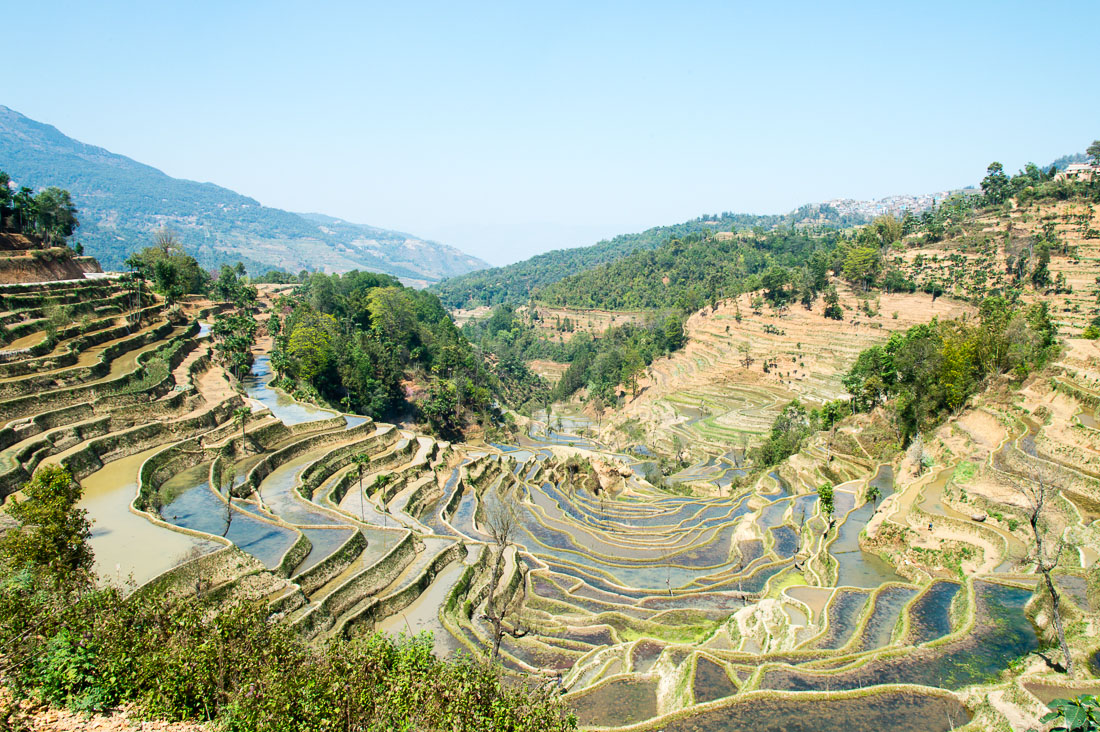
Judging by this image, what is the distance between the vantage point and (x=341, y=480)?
111 ft

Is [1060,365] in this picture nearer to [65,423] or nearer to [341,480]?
[341,480]

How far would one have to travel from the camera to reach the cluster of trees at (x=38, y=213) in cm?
5031

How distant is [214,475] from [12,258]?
103 ft

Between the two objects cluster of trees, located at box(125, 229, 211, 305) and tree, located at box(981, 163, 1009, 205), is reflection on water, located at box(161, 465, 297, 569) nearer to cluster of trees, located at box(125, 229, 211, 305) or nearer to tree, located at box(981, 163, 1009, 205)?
cluster of trees, located at box(125, 229, 211, 305)

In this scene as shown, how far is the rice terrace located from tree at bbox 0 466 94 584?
0.29ft

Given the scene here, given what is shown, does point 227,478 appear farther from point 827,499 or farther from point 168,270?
point 168,270

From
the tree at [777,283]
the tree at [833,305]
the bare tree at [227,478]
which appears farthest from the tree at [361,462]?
the tree at [777,283]

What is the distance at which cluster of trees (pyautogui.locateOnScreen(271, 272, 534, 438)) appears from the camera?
5394cm

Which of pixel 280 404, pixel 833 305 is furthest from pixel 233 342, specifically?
pixel 833 305

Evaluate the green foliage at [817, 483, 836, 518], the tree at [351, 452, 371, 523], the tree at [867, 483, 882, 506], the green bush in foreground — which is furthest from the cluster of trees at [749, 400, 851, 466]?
the green bush in foreground

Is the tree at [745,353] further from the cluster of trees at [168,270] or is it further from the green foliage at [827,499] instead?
the cluster of trees at [168,270]

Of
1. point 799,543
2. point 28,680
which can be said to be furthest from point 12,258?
point 799,543

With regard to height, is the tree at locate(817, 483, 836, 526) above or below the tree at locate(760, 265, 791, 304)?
below

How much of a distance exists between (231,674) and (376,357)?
54862mm
